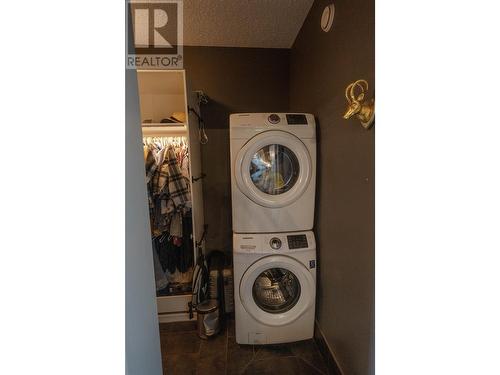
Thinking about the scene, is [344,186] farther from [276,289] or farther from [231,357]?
[231,357]

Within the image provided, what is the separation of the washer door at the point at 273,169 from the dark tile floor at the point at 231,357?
105 centimetres

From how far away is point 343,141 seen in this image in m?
1.25

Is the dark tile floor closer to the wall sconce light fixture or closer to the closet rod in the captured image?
the wall sconce light fixture

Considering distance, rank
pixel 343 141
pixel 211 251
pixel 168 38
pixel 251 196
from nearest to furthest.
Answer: pixel 343 141 < pixel 251 196 < pixel 168 38 < pixel 211 251

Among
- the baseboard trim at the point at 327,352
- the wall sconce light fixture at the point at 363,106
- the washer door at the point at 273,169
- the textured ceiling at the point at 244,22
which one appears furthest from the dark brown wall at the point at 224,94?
the wall sconce light fixture at the point at 363,106

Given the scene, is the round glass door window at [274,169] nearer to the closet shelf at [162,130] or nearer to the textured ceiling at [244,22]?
the closet shelf at [162,130]

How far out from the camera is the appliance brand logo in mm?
1588

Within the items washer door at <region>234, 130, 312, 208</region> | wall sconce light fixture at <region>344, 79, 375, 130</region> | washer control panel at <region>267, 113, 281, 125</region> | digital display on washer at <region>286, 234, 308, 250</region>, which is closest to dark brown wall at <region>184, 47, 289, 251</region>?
washer door at <region>234, 130, 312, 208</region>

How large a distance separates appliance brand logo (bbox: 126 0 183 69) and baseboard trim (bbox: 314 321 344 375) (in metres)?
2.31
